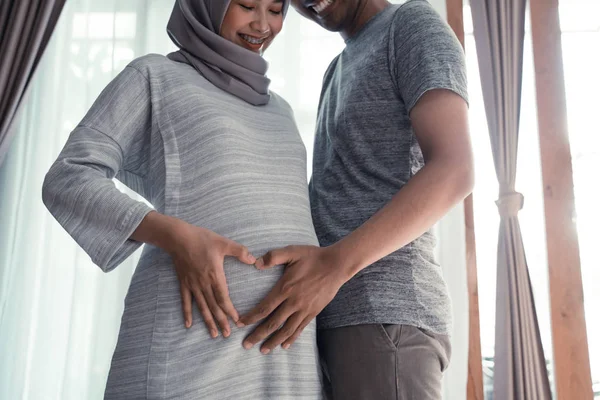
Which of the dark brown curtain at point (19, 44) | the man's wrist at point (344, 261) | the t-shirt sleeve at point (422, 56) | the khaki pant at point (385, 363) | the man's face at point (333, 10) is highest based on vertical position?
the dark brown curtain at point (19, 44)

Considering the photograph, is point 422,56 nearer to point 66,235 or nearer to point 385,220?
point 385,220

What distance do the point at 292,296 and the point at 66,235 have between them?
1468mm

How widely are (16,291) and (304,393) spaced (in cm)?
154

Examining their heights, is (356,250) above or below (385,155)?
below

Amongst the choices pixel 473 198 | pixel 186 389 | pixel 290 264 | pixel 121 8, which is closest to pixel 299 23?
pixel 121 8

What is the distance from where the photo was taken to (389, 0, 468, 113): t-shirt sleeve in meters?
0.97

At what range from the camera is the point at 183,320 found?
855 millimetres

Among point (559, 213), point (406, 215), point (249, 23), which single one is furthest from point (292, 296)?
point (559, 213)

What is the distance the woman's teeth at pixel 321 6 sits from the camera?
128 cm

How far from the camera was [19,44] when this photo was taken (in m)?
2.25

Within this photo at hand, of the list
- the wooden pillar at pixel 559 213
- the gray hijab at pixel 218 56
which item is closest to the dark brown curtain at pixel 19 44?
the gray hijab at pixel 218 56

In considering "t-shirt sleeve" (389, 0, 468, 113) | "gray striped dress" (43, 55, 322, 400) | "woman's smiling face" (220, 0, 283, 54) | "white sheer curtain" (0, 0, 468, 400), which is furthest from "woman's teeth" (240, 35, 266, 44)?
"white sheer curtain" (0, 0, 468, 400)

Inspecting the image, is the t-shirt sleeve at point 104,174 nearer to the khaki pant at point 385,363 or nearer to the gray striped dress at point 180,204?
the gray striped dress at point 180,204

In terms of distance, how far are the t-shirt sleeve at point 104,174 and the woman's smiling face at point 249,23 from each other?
0.23 meters
